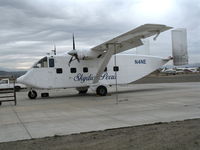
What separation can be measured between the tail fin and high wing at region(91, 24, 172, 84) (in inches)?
73.3

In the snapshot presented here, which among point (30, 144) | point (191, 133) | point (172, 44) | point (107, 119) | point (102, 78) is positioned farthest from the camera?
point (102, 78)

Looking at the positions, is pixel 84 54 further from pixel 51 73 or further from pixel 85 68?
pixel 51 73

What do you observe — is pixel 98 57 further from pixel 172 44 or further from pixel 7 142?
pixel 7 142

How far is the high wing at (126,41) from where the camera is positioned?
45.3ft

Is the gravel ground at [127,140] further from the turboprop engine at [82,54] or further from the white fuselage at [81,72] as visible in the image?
the white fuselage at [81,72]

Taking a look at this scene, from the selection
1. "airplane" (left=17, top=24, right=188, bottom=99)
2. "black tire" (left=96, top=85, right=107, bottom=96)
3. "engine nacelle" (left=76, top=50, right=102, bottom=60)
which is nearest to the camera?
"airplane" (left=17, top=24, right=188, bottom=99)

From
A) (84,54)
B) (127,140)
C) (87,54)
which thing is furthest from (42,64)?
(127,140)

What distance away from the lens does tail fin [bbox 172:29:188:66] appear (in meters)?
15.7

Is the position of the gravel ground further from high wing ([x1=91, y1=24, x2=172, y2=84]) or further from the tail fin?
the tail fin

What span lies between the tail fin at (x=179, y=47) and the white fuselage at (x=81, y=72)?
8.54 feet

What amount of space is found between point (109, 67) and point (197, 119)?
38.1ft

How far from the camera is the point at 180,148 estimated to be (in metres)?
4.85

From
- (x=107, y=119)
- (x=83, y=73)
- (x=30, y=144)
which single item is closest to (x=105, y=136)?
(x=30, y=144)

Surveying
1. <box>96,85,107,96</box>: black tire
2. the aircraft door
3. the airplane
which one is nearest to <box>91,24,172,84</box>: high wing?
the airplane
